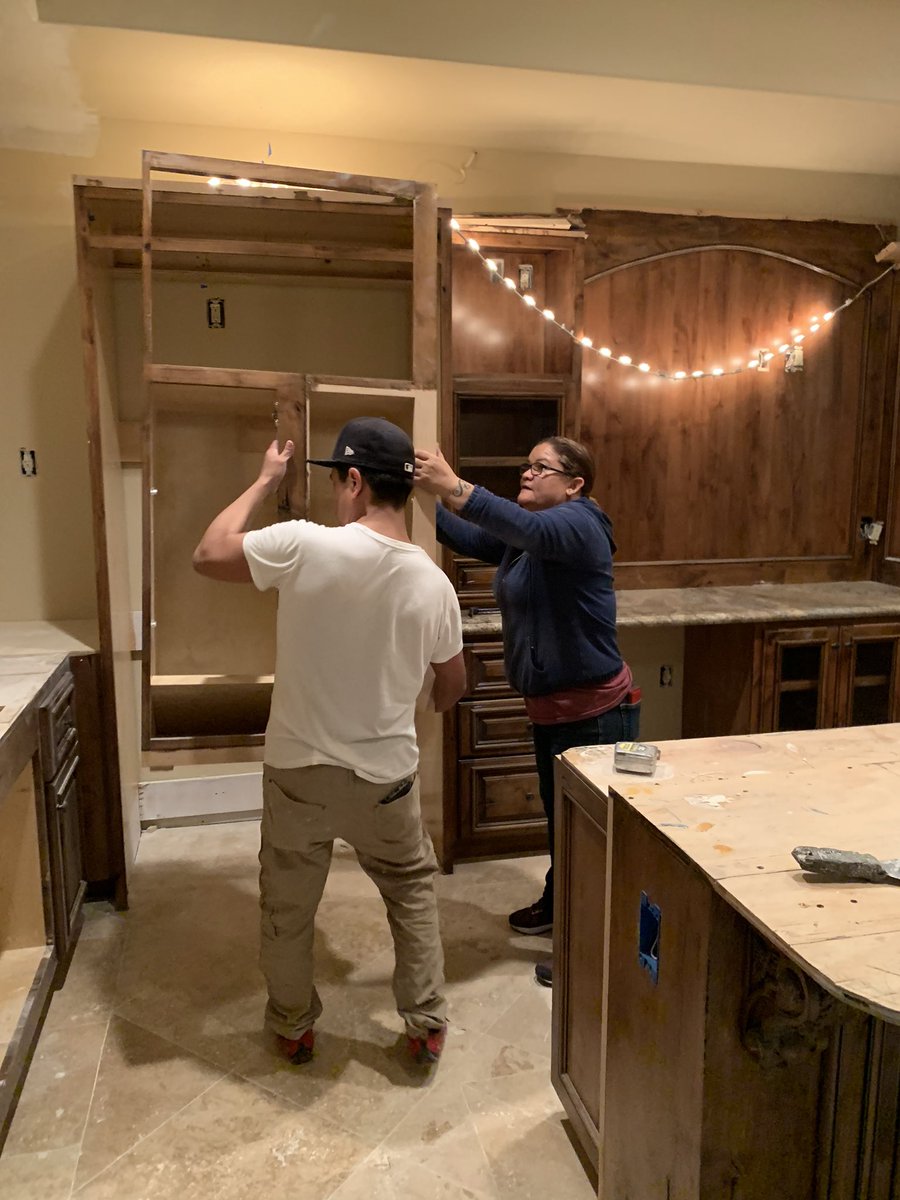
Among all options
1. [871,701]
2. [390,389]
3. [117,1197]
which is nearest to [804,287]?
[871,701]

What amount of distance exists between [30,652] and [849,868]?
2.36 m

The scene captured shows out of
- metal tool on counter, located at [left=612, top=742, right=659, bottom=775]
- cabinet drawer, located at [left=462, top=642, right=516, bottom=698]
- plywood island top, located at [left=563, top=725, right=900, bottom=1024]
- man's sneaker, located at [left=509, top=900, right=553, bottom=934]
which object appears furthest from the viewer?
cabinet drawer, located at [left=462, top=642, right=516, bottom=698]

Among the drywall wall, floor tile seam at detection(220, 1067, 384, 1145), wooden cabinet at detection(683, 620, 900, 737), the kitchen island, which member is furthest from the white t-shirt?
wooden cabinet at detection(683, 620, 900, 737)

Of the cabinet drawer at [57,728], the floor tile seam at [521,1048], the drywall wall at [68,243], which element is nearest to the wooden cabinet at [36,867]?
the cabinet drawer at [57,728]

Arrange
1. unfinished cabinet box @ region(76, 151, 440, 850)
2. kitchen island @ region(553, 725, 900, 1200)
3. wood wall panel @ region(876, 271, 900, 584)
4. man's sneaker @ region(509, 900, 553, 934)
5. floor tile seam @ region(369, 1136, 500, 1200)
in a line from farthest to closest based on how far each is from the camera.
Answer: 1. wood wall panel @ region(876, 271, 900, 584)
2. man's sneaker @ region(509, 900, 553, 934)
3. unfinished cabinet box @ region(76, 151, 440, 850)
4. floor tile seam @ region(369, 1136, 500, 1200)
5. kitchen island @ region(553, 725, 900, 1200)

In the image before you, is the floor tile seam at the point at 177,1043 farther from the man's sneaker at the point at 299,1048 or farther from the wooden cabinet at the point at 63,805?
the wooden cabinet at the point at 63,805

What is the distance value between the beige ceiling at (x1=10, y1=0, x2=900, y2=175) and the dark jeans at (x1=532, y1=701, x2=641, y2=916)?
2006 mm

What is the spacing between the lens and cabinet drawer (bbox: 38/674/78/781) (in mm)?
2230

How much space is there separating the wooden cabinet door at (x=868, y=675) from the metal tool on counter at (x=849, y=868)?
2297 millimetres

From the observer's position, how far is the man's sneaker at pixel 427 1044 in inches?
78.6

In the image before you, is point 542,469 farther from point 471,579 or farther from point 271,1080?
point 271,1080

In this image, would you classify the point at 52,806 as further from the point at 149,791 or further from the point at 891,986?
the point at 891,986

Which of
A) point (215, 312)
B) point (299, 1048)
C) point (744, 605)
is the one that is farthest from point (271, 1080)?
point (215, 312)

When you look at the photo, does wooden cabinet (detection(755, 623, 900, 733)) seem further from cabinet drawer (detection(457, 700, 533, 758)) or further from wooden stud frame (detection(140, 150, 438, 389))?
wooden stud frame (detection(140, 150, 438, 389))
